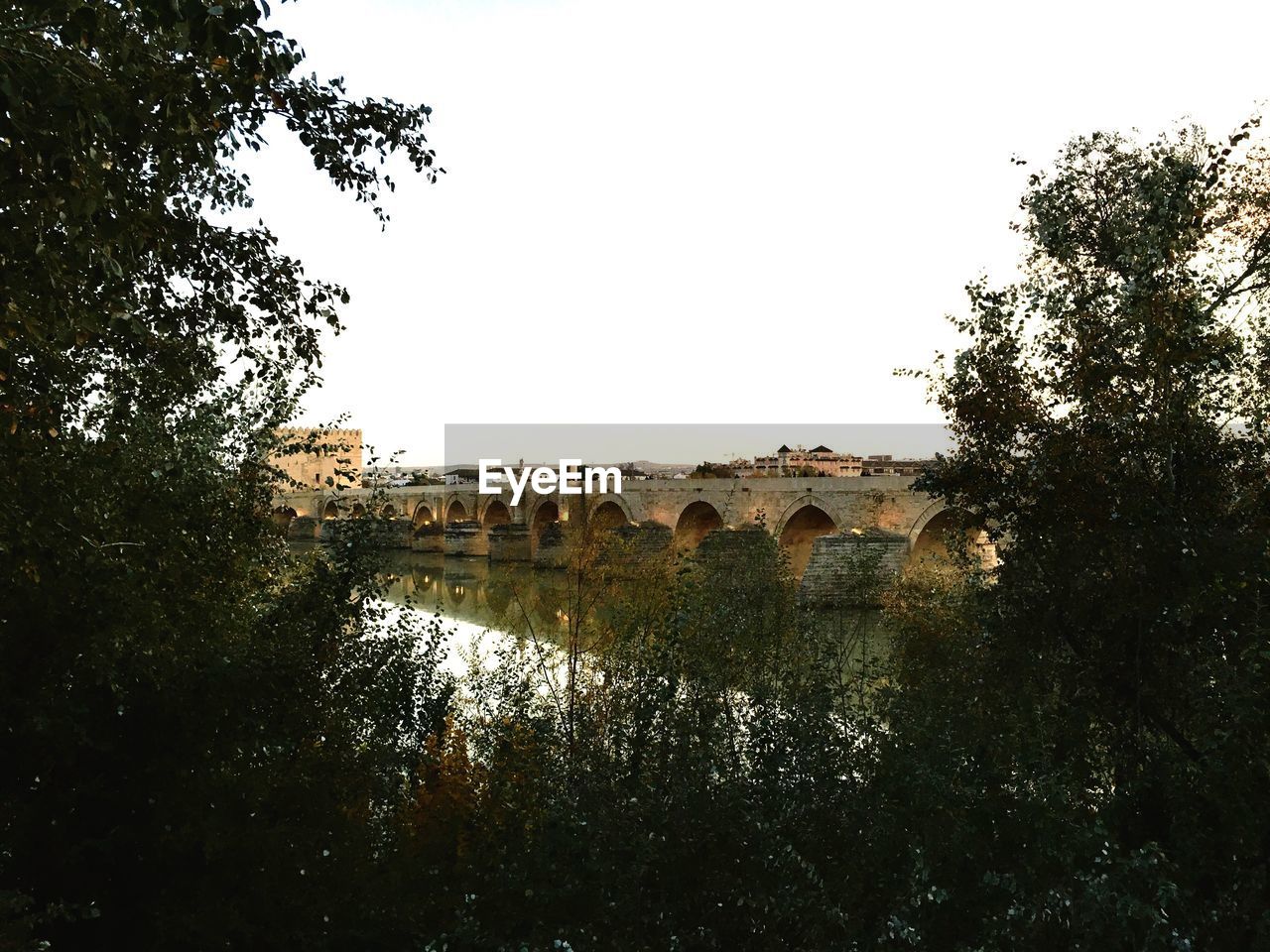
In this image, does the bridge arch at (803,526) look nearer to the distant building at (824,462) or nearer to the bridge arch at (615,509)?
the bridge arch at (615,509)

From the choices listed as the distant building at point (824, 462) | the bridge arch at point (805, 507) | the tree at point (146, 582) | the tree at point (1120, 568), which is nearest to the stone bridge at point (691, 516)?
the bridge arch at point (805, 507)

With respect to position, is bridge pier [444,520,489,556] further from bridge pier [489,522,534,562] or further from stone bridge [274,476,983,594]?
bridge pier [489,522,534,562]

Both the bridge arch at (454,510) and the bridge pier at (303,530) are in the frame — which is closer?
the bridge arch at (454,510)

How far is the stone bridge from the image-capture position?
65.9 ft

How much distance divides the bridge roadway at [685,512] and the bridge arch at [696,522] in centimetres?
3

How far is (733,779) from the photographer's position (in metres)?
3.72

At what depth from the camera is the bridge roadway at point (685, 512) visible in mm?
20742

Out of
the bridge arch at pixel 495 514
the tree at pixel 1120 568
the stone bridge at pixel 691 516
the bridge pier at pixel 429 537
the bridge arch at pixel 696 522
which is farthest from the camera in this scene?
the bridge pier at pixel 429 537

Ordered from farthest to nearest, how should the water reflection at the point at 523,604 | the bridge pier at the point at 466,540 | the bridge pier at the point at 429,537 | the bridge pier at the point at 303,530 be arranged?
1. the bridge pier at the point at 303,530
2. the bridge pier at the point at 429,537
3. the bridge pier at the point at 466,540
4. the water reflection at the point at 523,604

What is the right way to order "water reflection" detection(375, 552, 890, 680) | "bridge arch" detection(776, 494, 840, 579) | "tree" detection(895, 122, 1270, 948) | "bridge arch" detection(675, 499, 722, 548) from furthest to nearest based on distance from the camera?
1. "bridge arch" detection(675, 499, 722, 548)
2. "bridge arch" detection(776, 494, 840, 579)
3. "water reflection" detection(375, 552, 890, 680)
4. "tree" detection(895, 122, 1270, 948)

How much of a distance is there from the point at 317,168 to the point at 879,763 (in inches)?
126

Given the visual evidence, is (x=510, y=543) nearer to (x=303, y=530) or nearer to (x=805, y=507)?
(x=805, y=507)

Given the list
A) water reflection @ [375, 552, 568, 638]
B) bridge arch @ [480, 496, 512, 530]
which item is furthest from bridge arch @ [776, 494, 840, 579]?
bridge arch @ [480, 496, 512, 530]

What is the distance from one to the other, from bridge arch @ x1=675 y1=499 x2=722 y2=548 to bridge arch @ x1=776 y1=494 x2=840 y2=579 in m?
3.16
